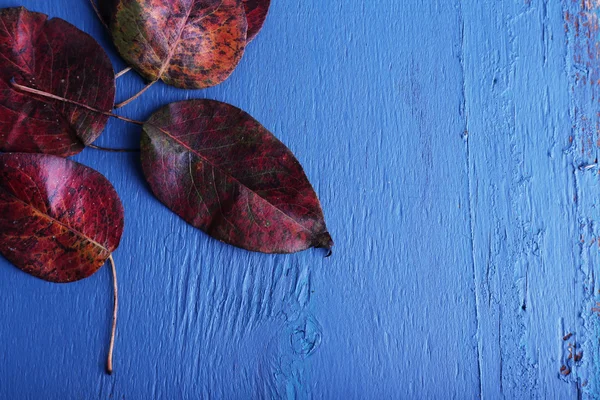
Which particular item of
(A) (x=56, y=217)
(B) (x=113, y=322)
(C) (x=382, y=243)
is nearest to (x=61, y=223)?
(A) (x=56, y=217)

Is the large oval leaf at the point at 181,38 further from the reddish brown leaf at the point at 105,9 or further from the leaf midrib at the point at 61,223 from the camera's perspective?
the leaf midrib at the point at 61,223

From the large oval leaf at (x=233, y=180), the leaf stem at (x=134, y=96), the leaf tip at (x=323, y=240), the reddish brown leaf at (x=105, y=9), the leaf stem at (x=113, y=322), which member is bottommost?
the leaf stem at (x=113, y=322)

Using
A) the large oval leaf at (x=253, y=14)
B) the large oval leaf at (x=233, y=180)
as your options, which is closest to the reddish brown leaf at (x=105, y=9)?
the large oval leaf at (x=253, y=14)

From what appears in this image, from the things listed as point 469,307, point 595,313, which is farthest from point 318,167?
point 595,313

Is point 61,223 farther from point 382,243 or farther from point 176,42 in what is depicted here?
point 382,243

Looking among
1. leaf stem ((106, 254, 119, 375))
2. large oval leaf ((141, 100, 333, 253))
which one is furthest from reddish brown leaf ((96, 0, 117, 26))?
leaf stem ((106, 254, 119, 375))

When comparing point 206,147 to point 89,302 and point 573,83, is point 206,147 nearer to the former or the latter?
point 89,302
